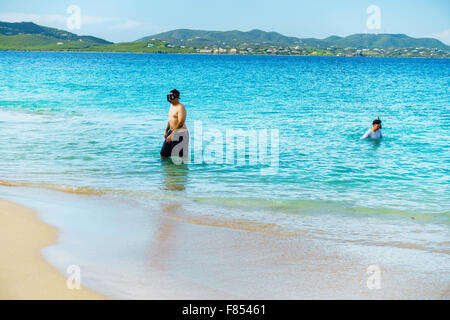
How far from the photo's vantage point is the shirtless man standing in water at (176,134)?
12441 mm

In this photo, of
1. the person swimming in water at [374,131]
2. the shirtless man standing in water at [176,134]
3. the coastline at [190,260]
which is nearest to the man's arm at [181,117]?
the shirtless man standing in water at [176,134]

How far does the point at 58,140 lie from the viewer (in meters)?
16.1

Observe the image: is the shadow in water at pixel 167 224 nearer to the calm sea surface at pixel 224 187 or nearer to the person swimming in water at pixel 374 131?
the calm sea surface at pixel 224 187

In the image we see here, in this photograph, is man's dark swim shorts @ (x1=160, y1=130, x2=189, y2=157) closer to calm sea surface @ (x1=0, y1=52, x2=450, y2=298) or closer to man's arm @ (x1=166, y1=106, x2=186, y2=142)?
man's arm @ (x1=166, y1=106, x2=186, y2=142)

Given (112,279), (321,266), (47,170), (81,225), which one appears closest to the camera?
(112,279)

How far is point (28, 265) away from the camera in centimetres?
527

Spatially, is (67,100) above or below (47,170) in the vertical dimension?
above

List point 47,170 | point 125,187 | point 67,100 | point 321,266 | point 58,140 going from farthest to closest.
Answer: point 67,100
point 58,140
point 47,170
point 125,187
point 321,266

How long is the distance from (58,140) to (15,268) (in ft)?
38.4

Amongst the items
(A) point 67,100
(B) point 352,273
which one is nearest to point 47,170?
(B) point 352,273

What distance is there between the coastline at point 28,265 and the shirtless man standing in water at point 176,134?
18.9 ft

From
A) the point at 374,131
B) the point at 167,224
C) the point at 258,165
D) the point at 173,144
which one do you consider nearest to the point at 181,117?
the point at 173,144

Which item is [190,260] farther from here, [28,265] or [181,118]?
[181,118]
